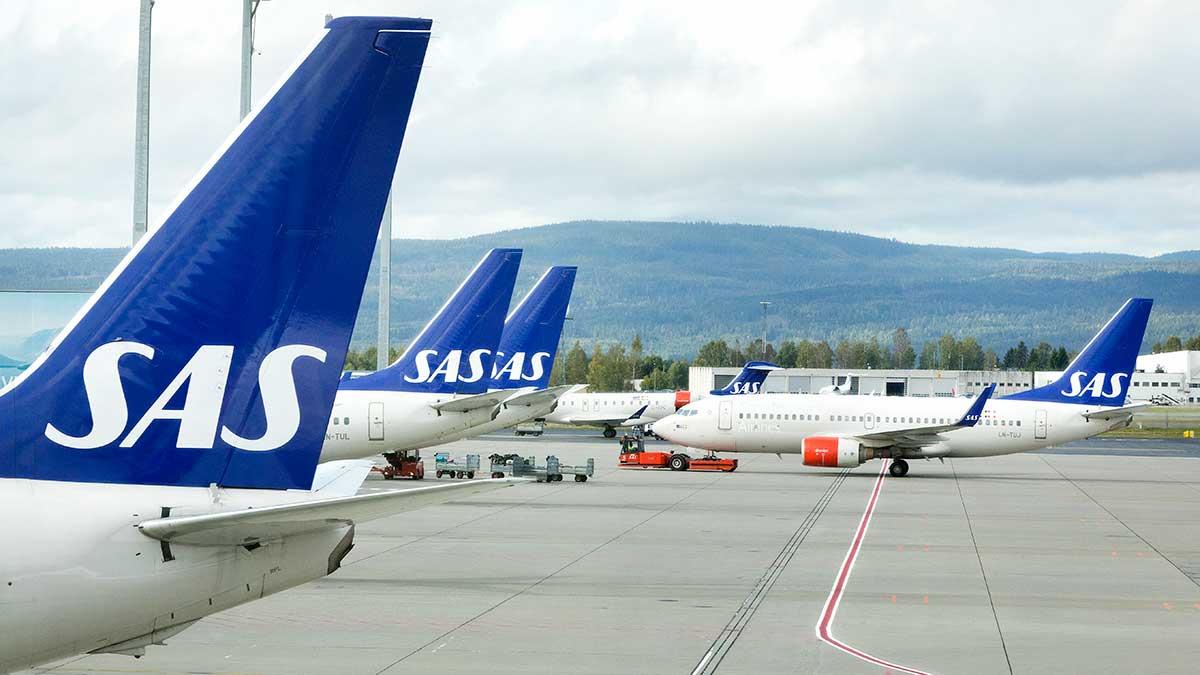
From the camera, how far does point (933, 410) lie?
5412 centimetres

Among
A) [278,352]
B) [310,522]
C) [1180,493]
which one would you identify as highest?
[278,352]

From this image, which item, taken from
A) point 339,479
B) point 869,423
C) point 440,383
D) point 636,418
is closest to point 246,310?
point 339,479

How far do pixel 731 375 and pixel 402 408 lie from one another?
139761 mm

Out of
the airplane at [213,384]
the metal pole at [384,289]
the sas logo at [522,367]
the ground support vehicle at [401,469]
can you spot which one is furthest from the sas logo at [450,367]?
the airplane at [213,384]

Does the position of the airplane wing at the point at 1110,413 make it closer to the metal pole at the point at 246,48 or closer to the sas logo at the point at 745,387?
the metal pole at the point at 246,48

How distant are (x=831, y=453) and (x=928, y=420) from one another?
456 cm

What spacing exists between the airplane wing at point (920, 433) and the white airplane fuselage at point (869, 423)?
0.25 meters

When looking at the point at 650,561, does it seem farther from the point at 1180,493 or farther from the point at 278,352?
the point at 1180,493

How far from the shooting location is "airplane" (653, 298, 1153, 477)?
53.0 metres

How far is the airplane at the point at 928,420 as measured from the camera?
5297cm

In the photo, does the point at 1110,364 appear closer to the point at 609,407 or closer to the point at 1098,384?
the point at 1098,384

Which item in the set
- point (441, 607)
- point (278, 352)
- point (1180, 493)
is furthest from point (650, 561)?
point (1180, 493)

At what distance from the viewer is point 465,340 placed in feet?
118

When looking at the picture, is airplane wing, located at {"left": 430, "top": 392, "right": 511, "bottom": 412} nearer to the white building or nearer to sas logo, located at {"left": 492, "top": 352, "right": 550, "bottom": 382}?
sas logo, located at {"left": 492, "top": 352, "right": 550, "bottom": 382}
